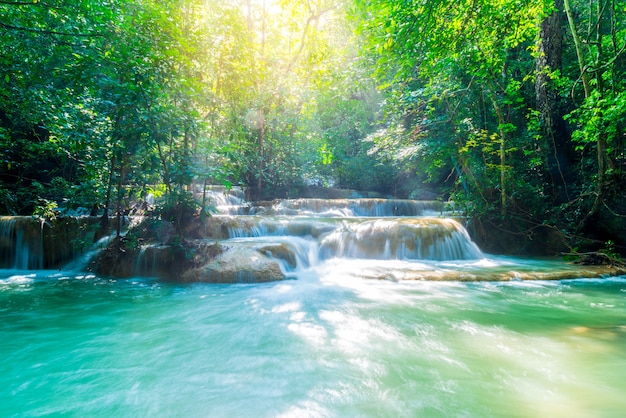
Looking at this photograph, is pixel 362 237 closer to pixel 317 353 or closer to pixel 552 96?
pixel 317 353

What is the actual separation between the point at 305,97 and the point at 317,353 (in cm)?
1194

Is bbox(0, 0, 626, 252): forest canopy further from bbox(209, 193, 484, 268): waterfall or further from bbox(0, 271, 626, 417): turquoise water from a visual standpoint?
bbox(0, 271, 626, 417): turquoise water

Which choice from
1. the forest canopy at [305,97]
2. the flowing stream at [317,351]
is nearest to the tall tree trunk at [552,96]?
the forest canopy at [305,97]

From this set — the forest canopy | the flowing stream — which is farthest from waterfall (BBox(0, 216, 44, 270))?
the flowing stream

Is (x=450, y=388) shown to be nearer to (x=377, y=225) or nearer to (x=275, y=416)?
(x=275, y=416)

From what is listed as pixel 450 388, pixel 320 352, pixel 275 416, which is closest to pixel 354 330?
pixel 320 352

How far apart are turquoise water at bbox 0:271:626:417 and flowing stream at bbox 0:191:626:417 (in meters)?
0.02

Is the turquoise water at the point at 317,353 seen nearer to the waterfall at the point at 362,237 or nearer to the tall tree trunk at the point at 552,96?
the waterfall at the point at 362,237

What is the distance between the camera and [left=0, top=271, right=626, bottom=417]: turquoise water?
6.66 ft

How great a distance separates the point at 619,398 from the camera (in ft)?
6.68

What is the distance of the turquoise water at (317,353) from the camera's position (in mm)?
2031

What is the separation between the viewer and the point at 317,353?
9.20 feet

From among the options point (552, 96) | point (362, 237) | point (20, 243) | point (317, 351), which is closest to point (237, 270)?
point (317, 351)

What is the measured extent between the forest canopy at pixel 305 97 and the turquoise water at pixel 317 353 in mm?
2998
